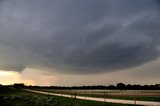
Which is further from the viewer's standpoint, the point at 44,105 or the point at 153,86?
the point at 153,86

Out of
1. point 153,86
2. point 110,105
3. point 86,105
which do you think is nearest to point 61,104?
point 86,105

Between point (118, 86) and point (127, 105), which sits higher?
point (118, 86)

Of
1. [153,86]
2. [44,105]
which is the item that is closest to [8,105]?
[44,105]

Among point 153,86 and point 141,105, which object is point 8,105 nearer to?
point 141,105

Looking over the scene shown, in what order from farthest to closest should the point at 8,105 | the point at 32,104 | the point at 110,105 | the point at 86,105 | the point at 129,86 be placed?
the point at 129,86 → the point at 8,105 → the point at 32,104 → the point at 86,105 → the point at 110,105

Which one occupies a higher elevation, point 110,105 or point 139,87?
point 139,87

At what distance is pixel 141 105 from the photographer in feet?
125

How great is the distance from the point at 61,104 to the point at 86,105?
30.3 ft

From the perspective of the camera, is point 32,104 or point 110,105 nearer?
point 110,105

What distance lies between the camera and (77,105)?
48719 mm

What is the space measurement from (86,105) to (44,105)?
13.8 meters

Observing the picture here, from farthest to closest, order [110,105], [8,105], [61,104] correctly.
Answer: [8,105] < [61,104] < [110,105]

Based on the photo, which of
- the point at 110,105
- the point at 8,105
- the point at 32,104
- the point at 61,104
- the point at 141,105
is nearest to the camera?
the point at 141,105

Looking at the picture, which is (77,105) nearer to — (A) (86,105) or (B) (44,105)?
(A) (86,105)
